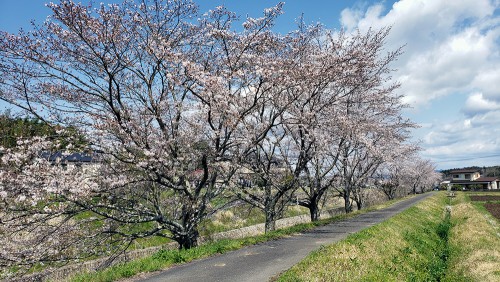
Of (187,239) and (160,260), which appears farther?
(187,239)

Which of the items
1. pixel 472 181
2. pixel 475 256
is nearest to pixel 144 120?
pixel 475 256

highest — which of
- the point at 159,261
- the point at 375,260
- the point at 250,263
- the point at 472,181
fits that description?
the point at 159,261

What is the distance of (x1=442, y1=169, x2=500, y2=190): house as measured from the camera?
11703 centimetres

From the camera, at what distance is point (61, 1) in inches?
396

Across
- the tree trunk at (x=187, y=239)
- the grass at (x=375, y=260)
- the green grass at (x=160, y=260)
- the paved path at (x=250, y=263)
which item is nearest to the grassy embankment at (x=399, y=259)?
the grass at (x=375, y=260)

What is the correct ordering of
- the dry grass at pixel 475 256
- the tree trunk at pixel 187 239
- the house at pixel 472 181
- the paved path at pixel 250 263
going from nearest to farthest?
the paved path at pixel 250 263, the dry grass at pixel 475 256, the tree trunk at pixel 187 239, the house at pixel 472 181

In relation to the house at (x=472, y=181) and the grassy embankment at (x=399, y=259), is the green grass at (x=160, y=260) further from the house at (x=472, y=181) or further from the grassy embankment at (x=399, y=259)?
the house at (x=472, y=181)

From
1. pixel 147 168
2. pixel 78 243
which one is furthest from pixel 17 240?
pixel 147 168

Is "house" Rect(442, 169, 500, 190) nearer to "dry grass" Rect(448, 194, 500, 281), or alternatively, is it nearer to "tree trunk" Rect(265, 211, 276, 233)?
"dry grass" Rect(448, 194, 500, 281)

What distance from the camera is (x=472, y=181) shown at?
12481cm

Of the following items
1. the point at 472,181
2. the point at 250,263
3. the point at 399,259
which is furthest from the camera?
the point at 472,181

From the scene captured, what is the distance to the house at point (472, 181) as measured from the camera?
117 m

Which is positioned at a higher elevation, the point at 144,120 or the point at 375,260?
the point at 144,120

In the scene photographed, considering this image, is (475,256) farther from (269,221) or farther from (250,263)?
(250,263)
